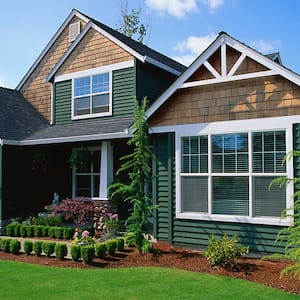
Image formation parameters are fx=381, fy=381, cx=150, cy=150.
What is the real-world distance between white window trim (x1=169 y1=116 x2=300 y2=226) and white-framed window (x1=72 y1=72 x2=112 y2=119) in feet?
13.4

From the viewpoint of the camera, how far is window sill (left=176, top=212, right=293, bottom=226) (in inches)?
306

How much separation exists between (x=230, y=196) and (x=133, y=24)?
2453 cm

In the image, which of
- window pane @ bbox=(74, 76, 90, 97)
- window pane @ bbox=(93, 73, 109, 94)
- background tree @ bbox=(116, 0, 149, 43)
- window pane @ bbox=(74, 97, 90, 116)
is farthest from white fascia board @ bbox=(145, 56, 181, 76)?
background tree @ bbox=(116, 0, 149, 43)

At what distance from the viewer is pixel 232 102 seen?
859 cm

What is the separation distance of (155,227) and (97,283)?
328 cm

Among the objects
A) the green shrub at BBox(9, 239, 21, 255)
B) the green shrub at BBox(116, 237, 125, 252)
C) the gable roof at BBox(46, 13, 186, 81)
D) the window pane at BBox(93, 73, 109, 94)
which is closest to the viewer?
the green shrub at BBox(116, 237, 125, 252)

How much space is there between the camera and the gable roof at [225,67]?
7840mm

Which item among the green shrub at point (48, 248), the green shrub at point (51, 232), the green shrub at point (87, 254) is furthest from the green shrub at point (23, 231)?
the green shrub at point (87, 254)

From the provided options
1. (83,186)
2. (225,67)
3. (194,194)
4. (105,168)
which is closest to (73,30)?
(83,186)

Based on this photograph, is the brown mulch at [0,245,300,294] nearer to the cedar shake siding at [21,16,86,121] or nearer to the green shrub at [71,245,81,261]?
the green shrub at [71,245,81,261]

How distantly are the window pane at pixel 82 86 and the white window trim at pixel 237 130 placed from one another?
196 inches

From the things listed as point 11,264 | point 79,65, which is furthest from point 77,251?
point 79,65

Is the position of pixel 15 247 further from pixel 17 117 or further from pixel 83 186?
pixel 17 117

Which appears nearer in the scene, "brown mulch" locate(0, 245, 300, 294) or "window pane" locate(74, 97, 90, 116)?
"brown mulch" locate(0, 245, 300, 294)
